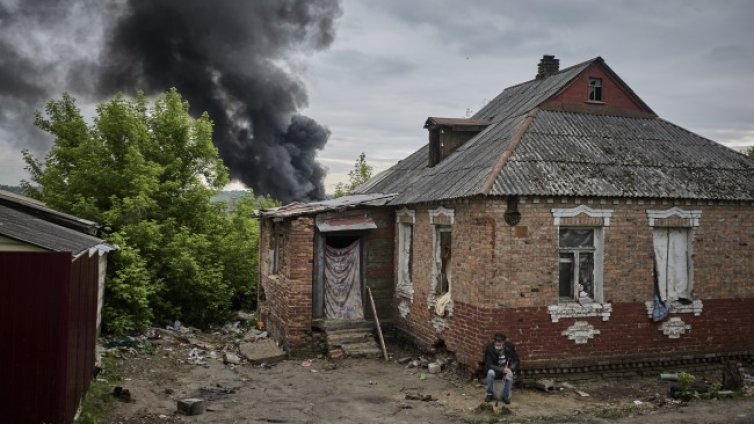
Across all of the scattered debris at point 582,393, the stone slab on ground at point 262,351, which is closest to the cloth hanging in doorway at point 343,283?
the stone slab on ground at point 262,351

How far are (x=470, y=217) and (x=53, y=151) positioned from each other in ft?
48.8

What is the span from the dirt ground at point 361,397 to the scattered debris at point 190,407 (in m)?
0.11

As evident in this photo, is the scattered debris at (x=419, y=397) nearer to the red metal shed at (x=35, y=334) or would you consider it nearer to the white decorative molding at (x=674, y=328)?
the white decorative molding at (x=674, y=328)

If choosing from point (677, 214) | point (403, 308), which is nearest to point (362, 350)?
point (403, 308)

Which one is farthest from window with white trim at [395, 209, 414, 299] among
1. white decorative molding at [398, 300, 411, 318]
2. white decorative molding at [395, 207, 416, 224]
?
white decorative molding at [398, 300, 411, 318]

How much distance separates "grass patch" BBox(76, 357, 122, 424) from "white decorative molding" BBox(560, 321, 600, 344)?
26.7ft

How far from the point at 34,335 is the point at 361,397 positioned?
594 cm

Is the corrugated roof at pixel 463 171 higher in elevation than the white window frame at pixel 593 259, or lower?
higher

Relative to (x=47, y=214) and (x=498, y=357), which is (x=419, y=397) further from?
(x=47, y=214)

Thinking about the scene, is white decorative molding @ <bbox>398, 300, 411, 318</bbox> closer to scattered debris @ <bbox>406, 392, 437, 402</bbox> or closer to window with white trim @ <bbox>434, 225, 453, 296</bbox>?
window with white trim @ <bbox>434, 225, 453, 296</bbox>

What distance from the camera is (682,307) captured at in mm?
12508

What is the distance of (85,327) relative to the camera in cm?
938

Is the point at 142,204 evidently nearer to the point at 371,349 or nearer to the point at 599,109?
the point at 371,349

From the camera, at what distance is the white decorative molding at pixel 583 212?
38.3 ft
